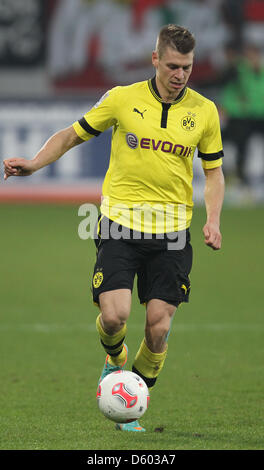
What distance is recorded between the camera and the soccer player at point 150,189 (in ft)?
18.8

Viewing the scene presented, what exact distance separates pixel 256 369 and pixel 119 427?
2.10 m

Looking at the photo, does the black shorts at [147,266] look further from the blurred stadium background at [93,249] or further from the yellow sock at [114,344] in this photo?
the blurred stadium background at [93,249]

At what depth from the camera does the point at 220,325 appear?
9.46 metres

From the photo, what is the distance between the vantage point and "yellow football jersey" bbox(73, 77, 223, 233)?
5793 mm

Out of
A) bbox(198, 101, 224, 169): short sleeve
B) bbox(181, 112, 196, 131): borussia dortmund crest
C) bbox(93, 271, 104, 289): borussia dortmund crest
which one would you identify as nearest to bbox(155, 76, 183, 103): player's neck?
bbox(181, 112, 196, 131): borussia dortmund crest

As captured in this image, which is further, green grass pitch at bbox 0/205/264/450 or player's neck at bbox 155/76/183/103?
player's neck at bbox 155/76/183/103

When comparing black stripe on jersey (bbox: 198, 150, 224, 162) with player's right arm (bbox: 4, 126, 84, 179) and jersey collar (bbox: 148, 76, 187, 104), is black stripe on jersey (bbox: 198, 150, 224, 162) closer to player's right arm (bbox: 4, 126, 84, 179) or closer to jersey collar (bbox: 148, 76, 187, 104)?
jersey collar (bbox: 148, 76, 187, 104)

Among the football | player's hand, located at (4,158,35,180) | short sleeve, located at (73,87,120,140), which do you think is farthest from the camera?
short sleeve, located at (73,87,120,140)

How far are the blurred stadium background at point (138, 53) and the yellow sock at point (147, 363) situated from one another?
16730 millimetres

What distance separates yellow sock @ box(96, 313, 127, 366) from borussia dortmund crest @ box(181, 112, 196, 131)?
1223mm

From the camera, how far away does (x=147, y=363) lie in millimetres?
5977

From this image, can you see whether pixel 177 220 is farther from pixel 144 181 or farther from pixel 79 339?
pixel 79 339

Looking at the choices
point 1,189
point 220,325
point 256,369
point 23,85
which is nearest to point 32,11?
point 23,85

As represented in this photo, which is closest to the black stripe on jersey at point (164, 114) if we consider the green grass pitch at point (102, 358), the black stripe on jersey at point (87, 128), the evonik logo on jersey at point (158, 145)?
the evonik logo on jersey at point (158, 145)
